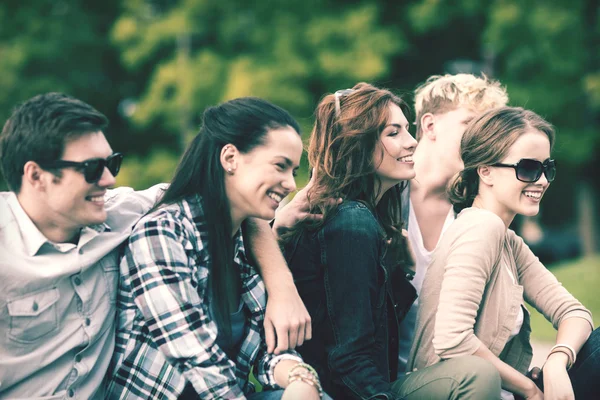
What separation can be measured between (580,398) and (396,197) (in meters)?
1.17

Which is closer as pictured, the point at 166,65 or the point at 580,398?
the point at 580,398

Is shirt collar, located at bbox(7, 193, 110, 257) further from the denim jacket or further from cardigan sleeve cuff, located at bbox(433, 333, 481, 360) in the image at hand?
cardigan sleeve cuff, located at bbox(433, 333, 481, 360)

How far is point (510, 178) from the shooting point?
3.14 m

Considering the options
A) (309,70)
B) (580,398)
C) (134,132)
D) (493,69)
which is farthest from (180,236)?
(134,132)

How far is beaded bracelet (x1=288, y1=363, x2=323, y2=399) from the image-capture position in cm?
264

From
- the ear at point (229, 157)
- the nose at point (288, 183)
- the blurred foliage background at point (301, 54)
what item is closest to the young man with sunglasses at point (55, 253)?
the ear at point (229, 157)

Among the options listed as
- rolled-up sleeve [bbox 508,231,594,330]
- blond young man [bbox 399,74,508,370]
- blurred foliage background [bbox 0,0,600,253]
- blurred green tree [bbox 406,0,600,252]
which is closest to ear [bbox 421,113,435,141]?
blond young man [bbox 399,74,508,370]

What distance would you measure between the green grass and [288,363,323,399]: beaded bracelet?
16.0 ft

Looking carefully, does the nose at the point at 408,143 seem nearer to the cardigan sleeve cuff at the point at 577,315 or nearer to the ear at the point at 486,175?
Result: the ear at the point at 486,175

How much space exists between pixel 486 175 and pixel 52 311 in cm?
185

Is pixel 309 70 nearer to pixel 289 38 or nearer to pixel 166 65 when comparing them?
pixel 289 38

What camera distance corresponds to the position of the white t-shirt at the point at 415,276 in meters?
3.41

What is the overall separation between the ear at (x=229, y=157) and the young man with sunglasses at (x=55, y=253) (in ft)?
1.29

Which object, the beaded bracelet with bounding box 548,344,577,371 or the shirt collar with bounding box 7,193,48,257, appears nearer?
the shirt collar with bounding box 7,193,48,257
